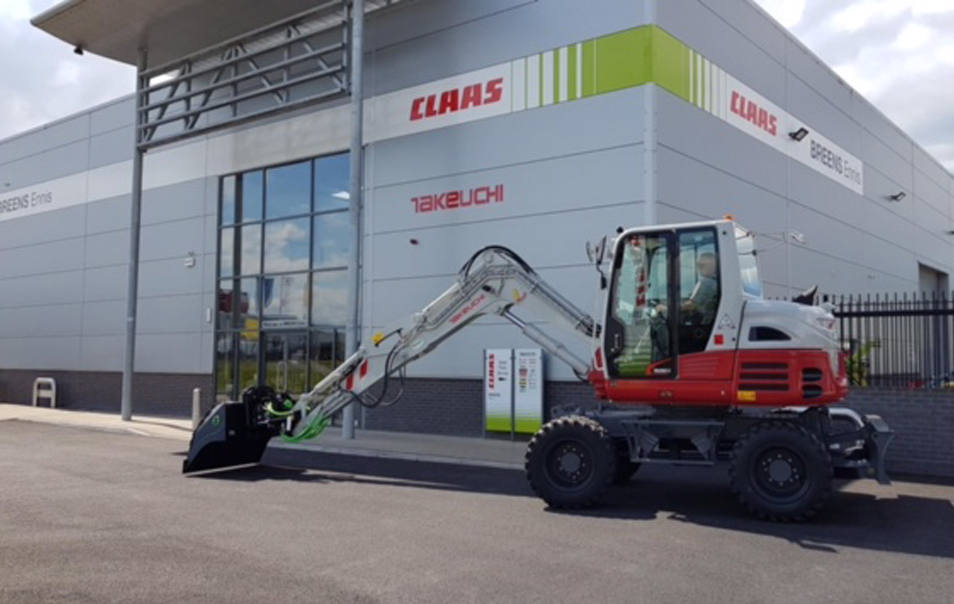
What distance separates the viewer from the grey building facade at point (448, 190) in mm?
14570

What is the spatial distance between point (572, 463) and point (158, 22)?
50.1 ft

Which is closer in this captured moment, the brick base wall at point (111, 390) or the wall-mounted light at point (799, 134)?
the wall-mounted light at point (799, 134)

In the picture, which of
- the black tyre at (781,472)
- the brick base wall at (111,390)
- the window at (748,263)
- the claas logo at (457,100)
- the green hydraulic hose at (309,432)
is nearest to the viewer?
the black tyre at (781,472)

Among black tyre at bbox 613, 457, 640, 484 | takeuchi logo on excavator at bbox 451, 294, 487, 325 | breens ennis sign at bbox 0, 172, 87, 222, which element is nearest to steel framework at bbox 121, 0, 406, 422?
breens ennis sign at bbox 0, 172, 87, 222

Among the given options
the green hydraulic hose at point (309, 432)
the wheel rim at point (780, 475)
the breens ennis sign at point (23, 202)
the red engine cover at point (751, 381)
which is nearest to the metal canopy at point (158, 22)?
the breens ennis sign at point (23, 202)

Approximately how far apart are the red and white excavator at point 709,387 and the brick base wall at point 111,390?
46.1ft

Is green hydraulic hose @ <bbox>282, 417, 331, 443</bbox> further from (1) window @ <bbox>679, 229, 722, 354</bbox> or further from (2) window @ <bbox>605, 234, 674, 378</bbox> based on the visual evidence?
(1) window @ <bbox>679, 229, 722, 354</bbox>

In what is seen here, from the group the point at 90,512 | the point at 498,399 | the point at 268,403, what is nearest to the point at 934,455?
the point at 498,399

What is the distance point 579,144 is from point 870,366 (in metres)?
5.95

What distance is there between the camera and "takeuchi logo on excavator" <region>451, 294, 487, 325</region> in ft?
36.3

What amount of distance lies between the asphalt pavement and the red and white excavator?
0.48 meters

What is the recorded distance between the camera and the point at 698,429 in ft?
29.4

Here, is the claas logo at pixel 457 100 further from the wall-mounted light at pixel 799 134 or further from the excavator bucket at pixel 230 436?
the wall-mounted light at pixel 799 134

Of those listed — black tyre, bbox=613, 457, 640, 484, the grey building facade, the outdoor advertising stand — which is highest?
the grey building facade
